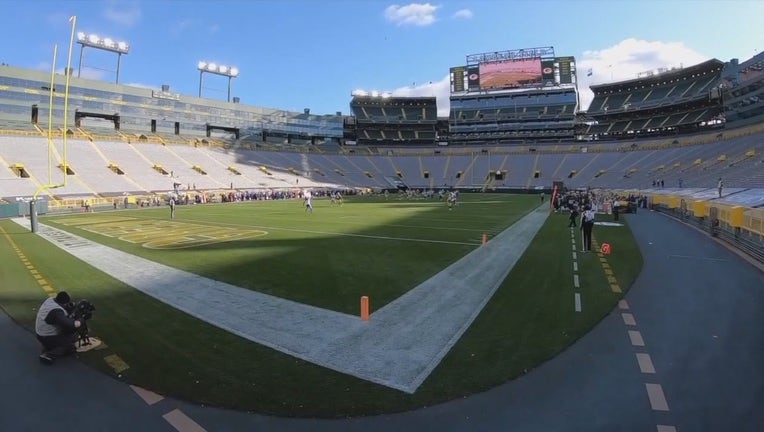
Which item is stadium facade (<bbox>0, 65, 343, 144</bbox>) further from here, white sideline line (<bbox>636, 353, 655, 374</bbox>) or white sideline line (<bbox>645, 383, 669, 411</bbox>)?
white sideline line (<bbox>645, 383, 669, 411</bbox>)

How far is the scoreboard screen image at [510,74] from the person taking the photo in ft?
297

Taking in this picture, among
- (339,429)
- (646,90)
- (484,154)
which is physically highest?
(646,90)

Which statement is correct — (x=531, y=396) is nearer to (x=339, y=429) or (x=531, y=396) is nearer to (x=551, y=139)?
(x=339, y=429)

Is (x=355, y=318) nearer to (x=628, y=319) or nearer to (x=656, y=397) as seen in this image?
(x=656, y=397)

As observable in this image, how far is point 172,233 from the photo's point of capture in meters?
Answer: 21.1

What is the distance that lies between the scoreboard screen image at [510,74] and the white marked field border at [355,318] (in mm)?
89072

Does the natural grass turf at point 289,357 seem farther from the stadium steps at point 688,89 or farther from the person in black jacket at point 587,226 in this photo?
the stadium steps at point 688,89

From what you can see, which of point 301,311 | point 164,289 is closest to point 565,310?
point 301,311

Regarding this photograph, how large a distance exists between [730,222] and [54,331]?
72.1 feet

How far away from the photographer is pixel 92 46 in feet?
230

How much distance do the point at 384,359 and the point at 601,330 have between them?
13.1ft

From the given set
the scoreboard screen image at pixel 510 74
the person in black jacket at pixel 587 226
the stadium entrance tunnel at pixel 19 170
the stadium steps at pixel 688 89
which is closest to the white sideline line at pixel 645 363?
the person in black jacket at pixel 587 226

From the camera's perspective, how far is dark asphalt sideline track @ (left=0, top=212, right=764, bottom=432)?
4.43m

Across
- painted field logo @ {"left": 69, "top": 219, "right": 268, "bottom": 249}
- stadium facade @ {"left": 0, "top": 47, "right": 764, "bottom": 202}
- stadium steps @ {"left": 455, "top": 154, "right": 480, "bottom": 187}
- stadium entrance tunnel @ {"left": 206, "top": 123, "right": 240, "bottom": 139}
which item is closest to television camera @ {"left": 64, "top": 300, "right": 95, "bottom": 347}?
painted field logo @ {"left": 69, "top": 219, "right": 268, "bottom": 249}
